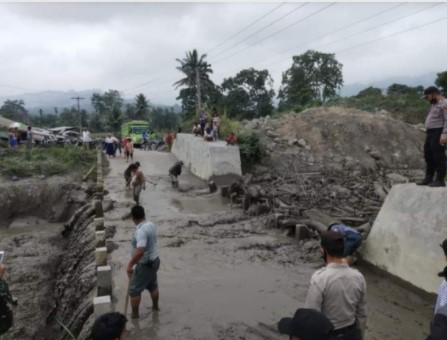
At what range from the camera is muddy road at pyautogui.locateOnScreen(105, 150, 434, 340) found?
6205 mm

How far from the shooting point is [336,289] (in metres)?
3.37

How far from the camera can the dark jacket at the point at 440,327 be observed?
8.66ft

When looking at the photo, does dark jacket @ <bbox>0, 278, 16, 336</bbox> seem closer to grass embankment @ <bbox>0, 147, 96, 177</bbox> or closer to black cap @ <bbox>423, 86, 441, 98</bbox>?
black cap @ <bbox>423, 86, 441, 98</bbox>

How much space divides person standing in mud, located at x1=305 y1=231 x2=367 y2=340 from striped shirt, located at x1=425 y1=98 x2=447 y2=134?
460cm

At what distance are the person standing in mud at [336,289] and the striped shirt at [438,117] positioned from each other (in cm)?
460

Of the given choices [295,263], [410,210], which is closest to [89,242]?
[295,263]

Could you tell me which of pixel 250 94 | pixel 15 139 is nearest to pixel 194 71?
pixel 250 94

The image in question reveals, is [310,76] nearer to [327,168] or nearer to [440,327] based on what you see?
[327,168]

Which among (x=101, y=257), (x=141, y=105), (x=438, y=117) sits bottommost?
(x=101, y=257)

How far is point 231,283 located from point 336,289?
485 centimetres

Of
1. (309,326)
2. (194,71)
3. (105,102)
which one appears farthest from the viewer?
(105,102)

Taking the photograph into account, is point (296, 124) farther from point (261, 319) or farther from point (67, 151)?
point (261, 319)

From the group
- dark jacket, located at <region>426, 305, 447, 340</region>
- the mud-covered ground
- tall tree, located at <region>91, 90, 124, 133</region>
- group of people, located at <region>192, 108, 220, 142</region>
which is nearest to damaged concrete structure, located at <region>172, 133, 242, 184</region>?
group of people, located at <region>192, 108, 220, 142</region>

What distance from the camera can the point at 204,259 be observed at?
943 centimetres
